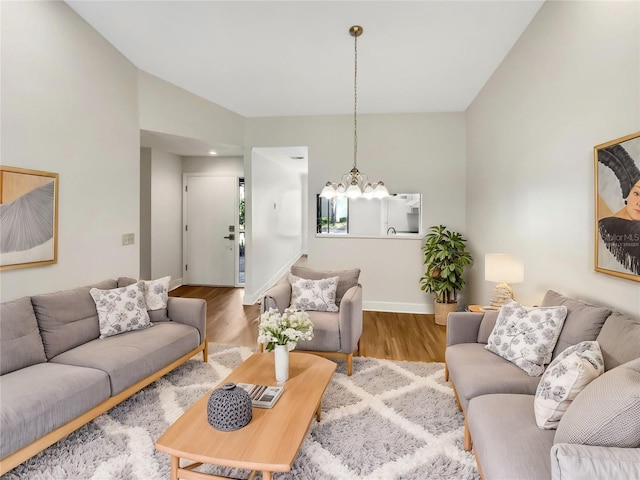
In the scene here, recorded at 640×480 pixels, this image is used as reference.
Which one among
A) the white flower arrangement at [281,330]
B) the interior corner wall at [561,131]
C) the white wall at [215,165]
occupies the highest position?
the white wall at [215,165]

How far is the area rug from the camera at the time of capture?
1895mm

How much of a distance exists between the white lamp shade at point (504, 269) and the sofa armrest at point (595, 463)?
2.10 metres

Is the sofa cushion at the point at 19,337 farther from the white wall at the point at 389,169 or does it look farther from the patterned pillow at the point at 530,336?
the white wall at the point at 389,169

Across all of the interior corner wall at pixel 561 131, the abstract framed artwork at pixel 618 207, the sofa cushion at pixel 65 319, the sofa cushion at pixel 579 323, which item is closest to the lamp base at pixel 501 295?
the interior corner wall at pixel 561 131

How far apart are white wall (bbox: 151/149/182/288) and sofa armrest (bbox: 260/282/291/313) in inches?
126

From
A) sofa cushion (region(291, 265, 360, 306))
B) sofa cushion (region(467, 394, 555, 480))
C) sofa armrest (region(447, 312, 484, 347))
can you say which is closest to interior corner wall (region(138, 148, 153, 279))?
sofa cushion (region(291, 265, 360, 306))

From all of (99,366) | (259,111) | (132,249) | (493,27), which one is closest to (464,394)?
(99,366)

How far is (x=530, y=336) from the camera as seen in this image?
2.14 meters

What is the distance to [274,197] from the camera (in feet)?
23.2

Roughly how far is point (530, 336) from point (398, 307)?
3111 millimetres

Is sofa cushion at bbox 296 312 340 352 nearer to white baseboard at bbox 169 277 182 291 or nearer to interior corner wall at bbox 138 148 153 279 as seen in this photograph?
interior corner wall at bbox 138 148 153 279

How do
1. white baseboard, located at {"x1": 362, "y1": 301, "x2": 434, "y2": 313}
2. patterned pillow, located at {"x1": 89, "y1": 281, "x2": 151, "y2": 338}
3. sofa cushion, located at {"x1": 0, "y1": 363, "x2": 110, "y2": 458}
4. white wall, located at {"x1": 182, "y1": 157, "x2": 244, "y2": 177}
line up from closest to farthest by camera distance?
sofa cushion, located at {"x1": 0, "y1": 363, "x2": 110, "y2": 458} → patterned pillow, located at {"x1": 89, "y1": 281, "x2": 151, "y2": 338} → white baseboard, located at {"x1": 362, "y1": 301, "x2": 434, "y2": 313} → white wall, located at {"x1": 182, "y1": 157, "x2": 244, "y2": 177}

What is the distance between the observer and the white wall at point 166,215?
19.0 feet

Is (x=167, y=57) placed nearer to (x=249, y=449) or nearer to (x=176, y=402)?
(x=176, y=402)
